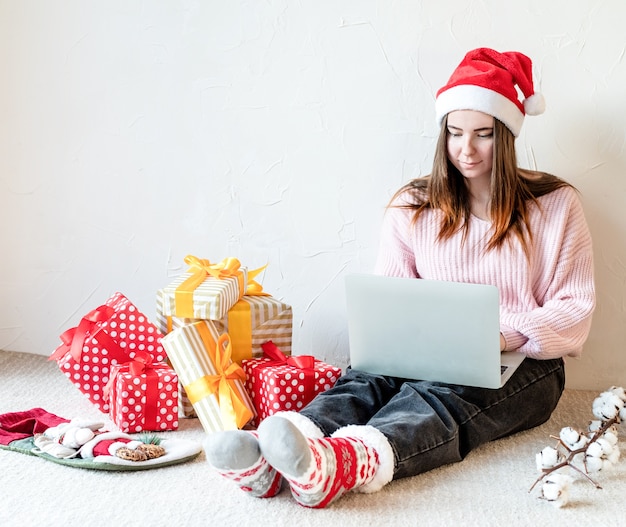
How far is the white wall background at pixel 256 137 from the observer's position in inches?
66.1

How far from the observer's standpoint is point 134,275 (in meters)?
1.93

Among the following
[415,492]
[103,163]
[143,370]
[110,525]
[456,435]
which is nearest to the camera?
[110,525]

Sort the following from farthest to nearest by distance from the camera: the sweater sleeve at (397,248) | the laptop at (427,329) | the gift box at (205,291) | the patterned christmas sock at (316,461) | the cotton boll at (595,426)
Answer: the sweater sleeve at (397,248), the gift box at (205,291), the cotton boll at (595,426), the laptop at (427,329), the patterned christmas sock at (316,461)

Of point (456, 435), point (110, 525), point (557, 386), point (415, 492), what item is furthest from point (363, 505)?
point (557, 386)

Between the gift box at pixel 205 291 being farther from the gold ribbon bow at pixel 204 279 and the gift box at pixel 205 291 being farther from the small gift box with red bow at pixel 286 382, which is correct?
the small gift box with red bow at pixel 286 382

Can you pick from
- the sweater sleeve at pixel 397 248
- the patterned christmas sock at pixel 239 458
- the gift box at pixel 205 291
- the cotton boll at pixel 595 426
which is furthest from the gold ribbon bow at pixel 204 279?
the cotton boll at pixel 595 426

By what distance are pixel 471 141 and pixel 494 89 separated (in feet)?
0.32

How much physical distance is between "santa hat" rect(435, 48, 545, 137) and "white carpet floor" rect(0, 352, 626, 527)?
1.90 ft

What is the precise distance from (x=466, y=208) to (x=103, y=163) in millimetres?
808

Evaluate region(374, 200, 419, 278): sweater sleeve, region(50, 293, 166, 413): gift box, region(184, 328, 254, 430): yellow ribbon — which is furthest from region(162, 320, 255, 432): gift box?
region(374, 200, 419, 278): sweater sleeve

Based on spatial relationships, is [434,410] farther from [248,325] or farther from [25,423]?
[25,423]

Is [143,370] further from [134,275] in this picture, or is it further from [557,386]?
[557,386]

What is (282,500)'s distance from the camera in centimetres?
122

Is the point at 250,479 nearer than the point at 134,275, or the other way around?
the point at 250,479
